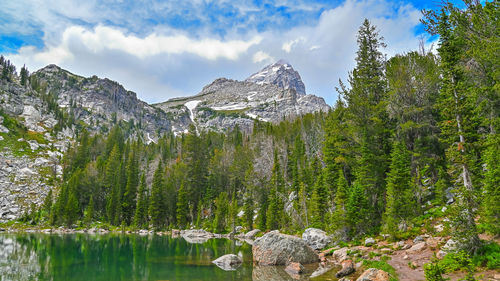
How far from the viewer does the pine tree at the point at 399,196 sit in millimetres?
26859

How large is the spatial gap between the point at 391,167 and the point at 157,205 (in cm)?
6786

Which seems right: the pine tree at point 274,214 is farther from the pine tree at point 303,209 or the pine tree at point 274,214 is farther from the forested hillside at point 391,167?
the pine tree at point 303,209

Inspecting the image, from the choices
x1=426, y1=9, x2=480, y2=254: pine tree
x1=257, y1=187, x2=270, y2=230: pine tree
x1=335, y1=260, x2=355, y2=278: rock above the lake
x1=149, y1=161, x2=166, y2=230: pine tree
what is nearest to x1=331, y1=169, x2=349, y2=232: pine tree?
x1=335, y1=260, x2=355, y2=278: rock above the lake

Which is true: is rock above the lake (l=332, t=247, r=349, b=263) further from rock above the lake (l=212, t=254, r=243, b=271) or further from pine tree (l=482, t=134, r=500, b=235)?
pine tree (l=482, t=134, r=500, b=235)

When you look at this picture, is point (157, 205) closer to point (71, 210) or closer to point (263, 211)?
point (71, 210)

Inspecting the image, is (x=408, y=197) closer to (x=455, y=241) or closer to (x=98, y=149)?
(x=455, y=241)

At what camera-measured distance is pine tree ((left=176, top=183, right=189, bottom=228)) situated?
8062 centimetres

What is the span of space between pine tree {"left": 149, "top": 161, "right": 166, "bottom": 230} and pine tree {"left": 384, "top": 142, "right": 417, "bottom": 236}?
2623 inches

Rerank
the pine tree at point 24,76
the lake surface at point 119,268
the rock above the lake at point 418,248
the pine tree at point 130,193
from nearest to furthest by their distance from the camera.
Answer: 1. the rock above the lake at point 418,248
2. the lake surface at point 119,268
3. the pine tree at point 130,193
4. the pine tree at point 24,76

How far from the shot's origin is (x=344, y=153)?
41.1 metres

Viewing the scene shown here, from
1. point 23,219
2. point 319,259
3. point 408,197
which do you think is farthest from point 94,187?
point 408,197

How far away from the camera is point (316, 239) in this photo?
3562 centimetres

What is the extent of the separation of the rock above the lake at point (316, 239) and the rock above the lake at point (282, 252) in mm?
6138

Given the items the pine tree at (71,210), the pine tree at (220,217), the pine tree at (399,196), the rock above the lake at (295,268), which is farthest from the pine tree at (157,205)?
the pine tree at (399,196)
